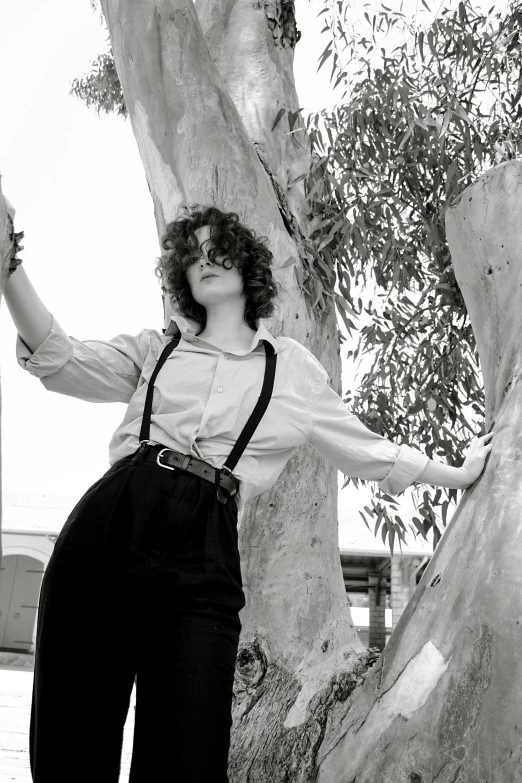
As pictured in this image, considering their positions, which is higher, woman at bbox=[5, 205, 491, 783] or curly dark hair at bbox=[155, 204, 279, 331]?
curly dark hair at bbox=[155, 204, 279, 331]

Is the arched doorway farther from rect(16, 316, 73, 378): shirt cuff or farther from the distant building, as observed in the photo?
rect(16, 316, 73, 378): shirt cuff

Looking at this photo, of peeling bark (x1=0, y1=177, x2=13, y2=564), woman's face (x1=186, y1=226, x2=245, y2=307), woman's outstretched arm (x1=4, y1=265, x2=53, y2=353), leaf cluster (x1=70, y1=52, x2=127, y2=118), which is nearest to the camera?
peeling bark (x1=0, y1=177, x2=13, y2=564)

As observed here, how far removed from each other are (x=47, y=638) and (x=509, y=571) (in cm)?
99

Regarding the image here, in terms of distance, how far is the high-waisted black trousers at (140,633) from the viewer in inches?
58.7

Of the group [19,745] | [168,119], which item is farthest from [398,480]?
[19,745]

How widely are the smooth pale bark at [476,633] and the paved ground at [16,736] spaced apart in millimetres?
1753

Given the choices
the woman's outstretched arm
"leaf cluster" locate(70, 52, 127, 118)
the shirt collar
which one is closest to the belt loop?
the shirt collar

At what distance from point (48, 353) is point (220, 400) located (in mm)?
380

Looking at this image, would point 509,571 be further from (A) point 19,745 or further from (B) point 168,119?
(A) point 19,745

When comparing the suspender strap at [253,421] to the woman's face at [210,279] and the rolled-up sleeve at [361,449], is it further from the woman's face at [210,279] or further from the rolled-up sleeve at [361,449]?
the woman's face at [210,279]

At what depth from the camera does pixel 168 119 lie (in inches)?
114

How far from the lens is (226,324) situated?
1934mm

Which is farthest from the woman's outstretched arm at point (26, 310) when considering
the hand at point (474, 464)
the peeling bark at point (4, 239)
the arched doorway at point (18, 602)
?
the arched doorway at point (18, 602)

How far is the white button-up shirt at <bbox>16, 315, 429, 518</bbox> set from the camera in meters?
1.70
